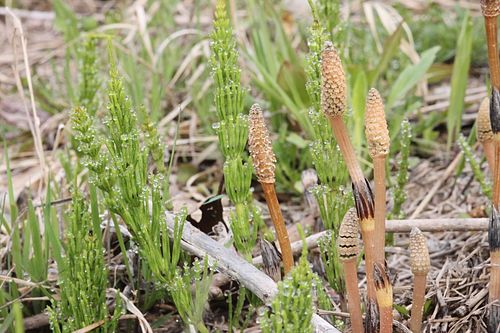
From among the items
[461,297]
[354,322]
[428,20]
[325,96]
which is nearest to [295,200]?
[461,297]

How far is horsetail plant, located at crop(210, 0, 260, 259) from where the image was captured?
1.67m

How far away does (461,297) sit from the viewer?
1868 millimetres

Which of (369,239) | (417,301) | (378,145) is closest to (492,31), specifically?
(378,145)

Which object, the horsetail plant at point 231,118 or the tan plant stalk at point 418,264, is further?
the horsetail plant at point 231,118

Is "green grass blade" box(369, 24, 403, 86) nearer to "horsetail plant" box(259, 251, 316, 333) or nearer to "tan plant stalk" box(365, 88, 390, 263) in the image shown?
"tan plant stalk" box(365, 88, 390, 263)

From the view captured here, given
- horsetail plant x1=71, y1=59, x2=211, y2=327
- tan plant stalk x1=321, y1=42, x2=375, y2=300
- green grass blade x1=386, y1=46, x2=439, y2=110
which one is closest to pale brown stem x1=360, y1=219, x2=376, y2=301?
tan plant stalk x1=321, y1=42, x2=375, y2=300

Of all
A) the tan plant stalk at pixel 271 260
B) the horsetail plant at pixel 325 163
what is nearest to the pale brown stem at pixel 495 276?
the horsetail plant at pixel 325 163

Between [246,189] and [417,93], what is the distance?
67.4 inches

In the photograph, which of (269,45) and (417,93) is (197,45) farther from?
(417,93)

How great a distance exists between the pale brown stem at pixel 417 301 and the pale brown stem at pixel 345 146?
0.92 ft

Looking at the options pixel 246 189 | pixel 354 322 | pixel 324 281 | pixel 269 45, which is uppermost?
pixel 269 45

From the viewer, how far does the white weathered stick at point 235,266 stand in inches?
62.7

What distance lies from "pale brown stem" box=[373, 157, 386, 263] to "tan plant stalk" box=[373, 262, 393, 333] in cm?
2

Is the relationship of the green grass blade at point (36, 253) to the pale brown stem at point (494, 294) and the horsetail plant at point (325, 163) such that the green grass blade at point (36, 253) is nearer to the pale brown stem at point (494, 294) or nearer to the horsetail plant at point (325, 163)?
the horsetail plant at point (325, 163)
